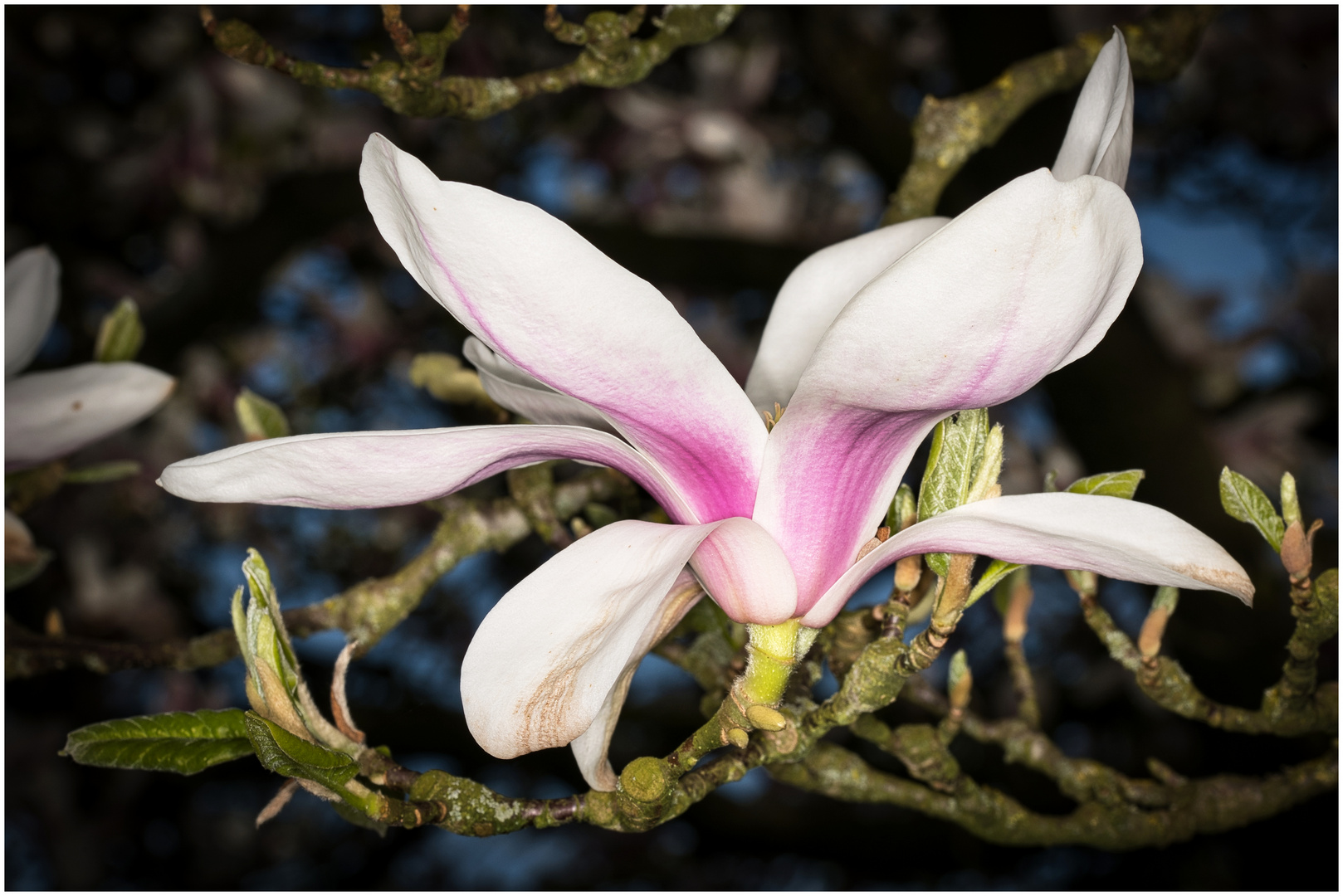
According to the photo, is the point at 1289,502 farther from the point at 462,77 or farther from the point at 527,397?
the point at 462,77

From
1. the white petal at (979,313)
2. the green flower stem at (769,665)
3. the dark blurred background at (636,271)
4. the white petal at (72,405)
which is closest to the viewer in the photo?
the white petal at (979,313)

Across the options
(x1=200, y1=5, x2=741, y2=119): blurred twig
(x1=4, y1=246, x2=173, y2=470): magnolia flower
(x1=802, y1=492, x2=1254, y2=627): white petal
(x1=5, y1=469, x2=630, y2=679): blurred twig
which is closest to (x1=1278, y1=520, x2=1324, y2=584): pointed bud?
(x1=802, y1=492, x2=1254, y2=627): white petal

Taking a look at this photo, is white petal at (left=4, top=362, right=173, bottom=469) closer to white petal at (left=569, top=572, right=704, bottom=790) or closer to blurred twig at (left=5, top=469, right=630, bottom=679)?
blurred twig at (left=5, top=469, right=630, bottom=679)

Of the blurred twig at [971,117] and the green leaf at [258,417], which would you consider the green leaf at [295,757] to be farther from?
the blurred twig at [971,117]

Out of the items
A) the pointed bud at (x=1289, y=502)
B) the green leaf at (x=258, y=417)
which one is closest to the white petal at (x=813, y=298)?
the pointed bud at (x=1289, y=502)

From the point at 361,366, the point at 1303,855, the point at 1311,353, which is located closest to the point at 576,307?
the point at 1303,855
